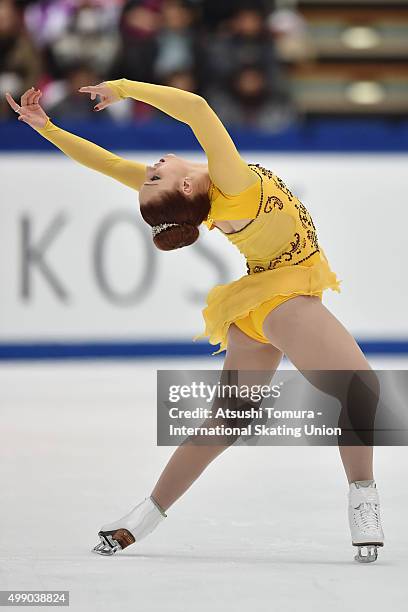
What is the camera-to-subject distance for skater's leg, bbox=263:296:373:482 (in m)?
3.13

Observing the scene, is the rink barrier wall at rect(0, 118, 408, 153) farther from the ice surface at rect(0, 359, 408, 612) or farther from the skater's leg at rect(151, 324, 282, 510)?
the skater's leg at rect(151, 324, 282, 510)

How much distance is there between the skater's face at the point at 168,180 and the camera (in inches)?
121

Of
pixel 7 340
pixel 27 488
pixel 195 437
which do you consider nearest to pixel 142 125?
pixel 7 340

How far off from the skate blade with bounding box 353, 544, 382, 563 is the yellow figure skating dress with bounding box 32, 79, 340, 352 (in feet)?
2.08

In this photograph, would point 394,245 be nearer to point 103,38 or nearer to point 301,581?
point 103,38

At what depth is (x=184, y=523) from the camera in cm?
355

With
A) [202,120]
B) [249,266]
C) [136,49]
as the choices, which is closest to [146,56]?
[136,49]

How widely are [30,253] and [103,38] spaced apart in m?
1.94

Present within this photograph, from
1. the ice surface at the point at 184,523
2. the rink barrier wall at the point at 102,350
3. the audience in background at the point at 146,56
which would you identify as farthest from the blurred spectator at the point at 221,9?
the ice surface at the point at 184,523

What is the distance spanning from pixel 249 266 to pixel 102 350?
4.06 meters

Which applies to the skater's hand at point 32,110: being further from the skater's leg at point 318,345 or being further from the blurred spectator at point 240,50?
the blurred spectator at point 240,50

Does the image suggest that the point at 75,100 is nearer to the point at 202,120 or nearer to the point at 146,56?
the point at 146,56

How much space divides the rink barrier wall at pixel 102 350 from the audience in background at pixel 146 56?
5.19 feet

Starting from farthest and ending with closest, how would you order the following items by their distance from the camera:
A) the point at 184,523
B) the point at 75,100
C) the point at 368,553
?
the point at 75,100, the point at 184,523, the point at 368,553
